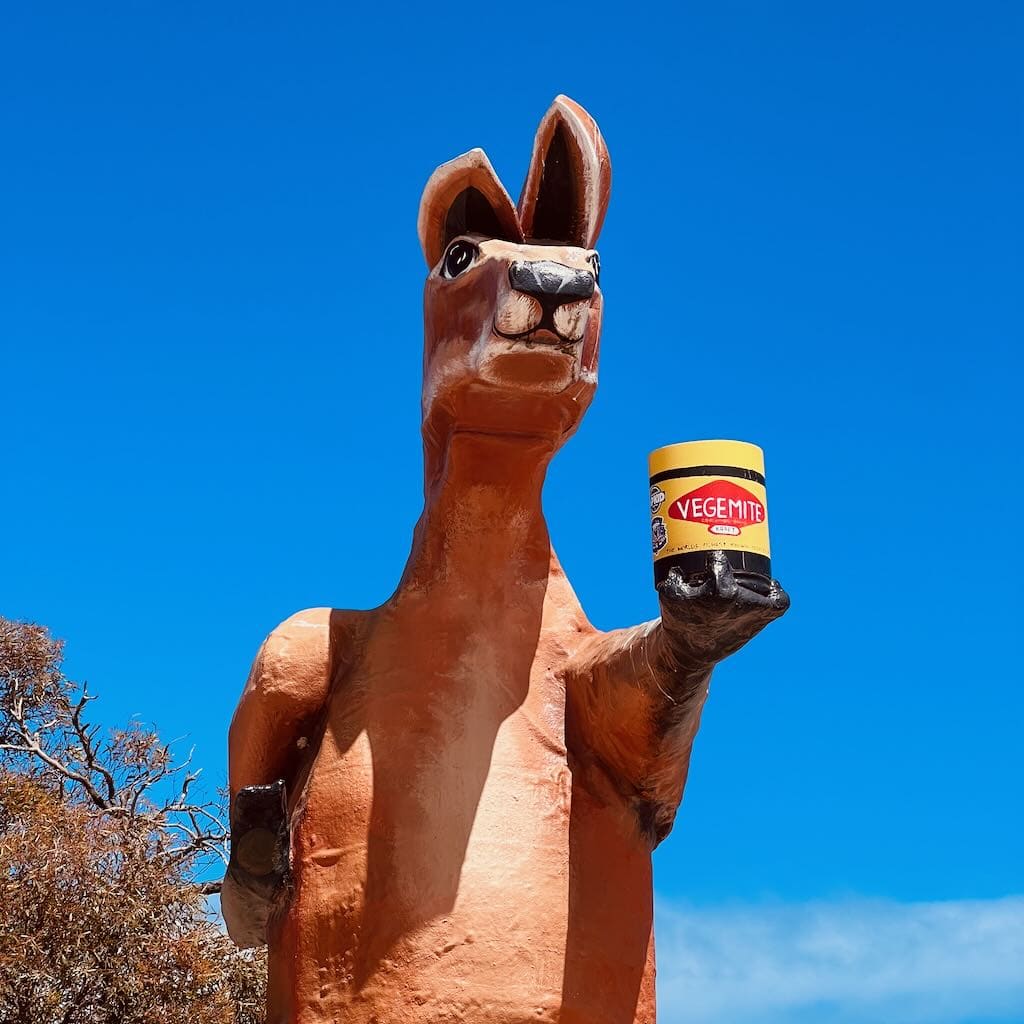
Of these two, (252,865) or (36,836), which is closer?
(252,865)

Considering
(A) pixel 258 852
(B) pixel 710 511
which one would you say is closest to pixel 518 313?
(B) pixel 710 511

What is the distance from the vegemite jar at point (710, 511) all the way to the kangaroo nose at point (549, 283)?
2.01ft

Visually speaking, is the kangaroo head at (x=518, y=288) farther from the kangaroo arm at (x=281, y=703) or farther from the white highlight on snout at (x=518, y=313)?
the kangaroo arm at (x=281, y=703)

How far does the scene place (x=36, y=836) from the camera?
11.8 metres

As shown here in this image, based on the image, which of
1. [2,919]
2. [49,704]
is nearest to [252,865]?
[2,919]

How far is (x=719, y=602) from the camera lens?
3688 millimetres

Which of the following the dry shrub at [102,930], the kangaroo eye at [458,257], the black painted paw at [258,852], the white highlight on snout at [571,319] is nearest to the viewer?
the white highlight on snout at [571,319]

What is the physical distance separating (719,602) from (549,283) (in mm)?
1066

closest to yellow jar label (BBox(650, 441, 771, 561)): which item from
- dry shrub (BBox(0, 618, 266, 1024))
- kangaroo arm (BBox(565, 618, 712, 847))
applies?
kangaroo arm (BBox(565, 618, 712, 847))

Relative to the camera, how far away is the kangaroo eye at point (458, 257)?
182 inches

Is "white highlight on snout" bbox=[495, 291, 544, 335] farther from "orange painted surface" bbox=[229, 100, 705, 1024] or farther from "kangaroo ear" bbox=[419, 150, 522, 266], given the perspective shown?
"kangaroo ear" bbox=[419, 150, 522, 266]

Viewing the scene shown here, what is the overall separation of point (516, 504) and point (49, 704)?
42.1 ft

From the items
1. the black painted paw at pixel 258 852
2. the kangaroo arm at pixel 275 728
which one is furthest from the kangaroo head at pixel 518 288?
the black painted paw at pixel 258 852

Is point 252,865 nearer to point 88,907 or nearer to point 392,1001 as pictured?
point 392,1001
